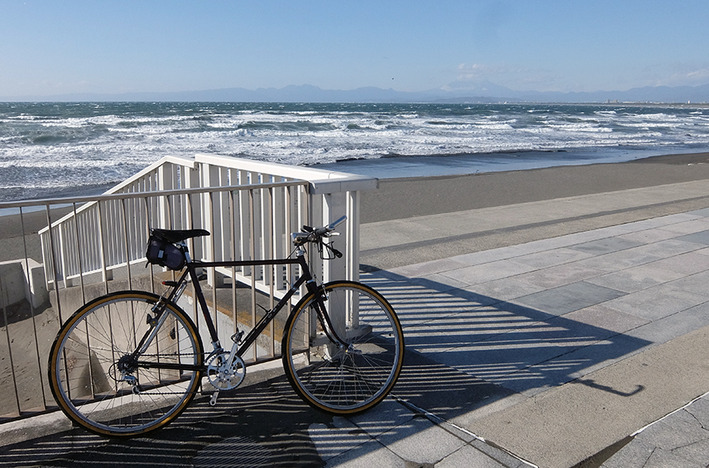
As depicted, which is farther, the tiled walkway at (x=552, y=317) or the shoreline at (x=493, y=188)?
the shoreline at (x=493, y=188)

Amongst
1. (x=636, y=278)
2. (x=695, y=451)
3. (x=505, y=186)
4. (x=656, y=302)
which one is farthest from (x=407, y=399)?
(x=505, y=186)

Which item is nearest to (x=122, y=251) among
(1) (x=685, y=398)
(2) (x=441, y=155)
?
(1) (x=685, y=398)

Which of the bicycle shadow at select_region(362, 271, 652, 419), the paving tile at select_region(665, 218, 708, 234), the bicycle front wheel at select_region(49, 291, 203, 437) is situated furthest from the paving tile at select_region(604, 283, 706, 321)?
the bicycle front wheel at select_region(49, 291, 203, 437)

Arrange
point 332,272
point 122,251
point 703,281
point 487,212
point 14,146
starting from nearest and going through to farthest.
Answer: point 332,272
point 703,281
point 122,251
point 487,212
point 14,146

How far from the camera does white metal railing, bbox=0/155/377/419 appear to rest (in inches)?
147

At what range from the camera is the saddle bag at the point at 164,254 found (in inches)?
120

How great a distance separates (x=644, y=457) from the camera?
2990 millimetres

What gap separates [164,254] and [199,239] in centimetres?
257

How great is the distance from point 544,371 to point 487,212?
655 cm

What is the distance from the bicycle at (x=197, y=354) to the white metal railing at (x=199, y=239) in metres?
0.25

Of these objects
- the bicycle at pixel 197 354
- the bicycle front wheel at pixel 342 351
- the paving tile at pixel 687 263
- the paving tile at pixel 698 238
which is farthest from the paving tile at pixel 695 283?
the bicycle at pixel 197 354

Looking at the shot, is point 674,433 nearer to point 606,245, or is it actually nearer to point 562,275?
point 562,275

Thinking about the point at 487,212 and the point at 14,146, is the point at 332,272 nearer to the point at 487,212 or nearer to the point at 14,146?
the point at 487,212

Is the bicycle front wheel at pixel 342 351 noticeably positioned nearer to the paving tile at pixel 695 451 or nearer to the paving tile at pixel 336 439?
the paving tile at pixel 336 439
